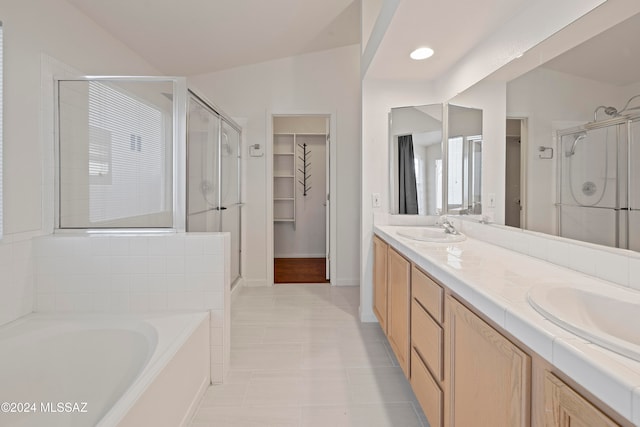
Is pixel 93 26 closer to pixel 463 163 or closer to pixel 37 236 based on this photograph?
pixel 37 236

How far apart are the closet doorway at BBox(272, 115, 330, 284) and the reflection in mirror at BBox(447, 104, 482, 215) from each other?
3.09m

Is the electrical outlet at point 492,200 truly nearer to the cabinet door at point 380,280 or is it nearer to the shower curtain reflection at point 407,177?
the cabinet door at point 380,280

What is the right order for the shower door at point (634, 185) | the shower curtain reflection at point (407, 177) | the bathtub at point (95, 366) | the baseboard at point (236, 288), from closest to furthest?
1. the shower door at point (634, 185)
2. the bathtub at point (95, 366)
3. the shower curtain reflection at point (407, 177)
4. the baseboard at point (236, 288)

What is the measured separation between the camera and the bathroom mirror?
1.10 meters

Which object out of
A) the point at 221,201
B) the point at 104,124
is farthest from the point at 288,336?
the point at 104,124

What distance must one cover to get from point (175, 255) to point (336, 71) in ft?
9.73

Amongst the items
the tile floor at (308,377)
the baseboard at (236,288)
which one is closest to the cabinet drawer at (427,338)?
the tile floor at (308,377)

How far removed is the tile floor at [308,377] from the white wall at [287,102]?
1223 millimetres

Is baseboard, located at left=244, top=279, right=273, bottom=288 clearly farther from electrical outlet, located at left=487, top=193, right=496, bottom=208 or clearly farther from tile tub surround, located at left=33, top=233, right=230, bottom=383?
electrical outlet, located at left=487, top=193, right=496, bottom=208

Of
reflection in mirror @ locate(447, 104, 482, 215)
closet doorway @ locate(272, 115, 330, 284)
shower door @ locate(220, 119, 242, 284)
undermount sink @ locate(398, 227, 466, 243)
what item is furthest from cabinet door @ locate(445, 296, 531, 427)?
closet doorway @ locate(272, 115, 330, 284)

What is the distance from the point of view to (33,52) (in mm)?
1829

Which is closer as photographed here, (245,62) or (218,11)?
(218,11)

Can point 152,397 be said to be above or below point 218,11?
below

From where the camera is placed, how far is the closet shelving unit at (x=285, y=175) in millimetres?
5551
